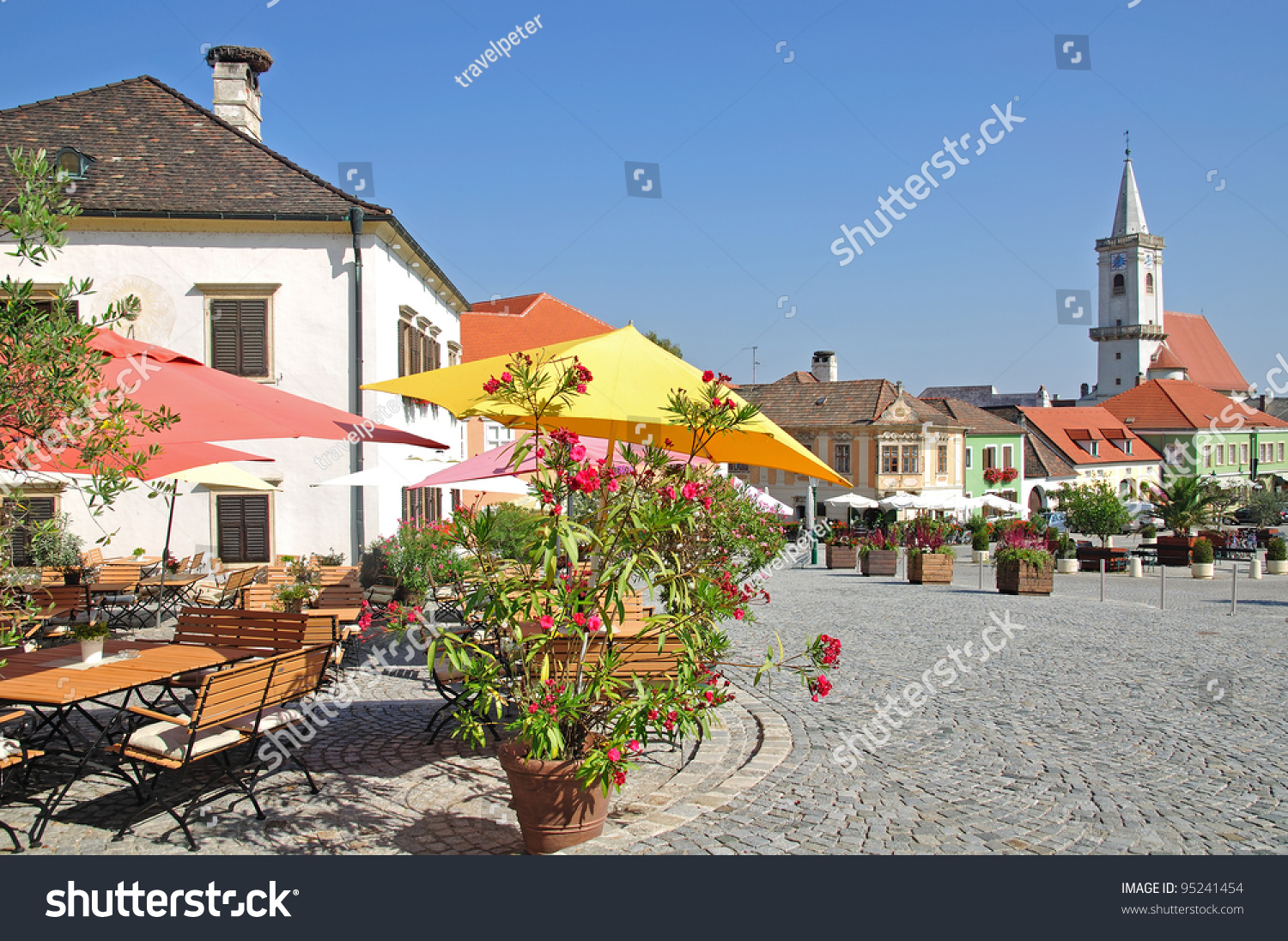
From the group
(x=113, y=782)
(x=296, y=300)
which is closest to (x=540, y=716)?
(x=113, y=782)

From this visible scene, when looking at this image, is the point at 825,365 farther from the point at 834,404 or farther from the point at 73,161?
the point at 73,161

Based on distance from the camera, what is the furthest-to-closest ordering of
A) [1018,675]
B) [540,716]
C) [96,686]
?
1. [1018,675]
2. [96,686]
3. [540,716]

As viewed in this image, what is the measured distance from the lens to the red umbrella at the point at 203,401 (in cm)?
581

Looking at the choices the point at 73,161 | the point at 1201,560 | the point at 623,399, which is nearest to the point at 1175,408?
the point at 1201,560

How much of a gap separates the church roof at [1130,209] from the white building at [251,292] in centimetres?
10399

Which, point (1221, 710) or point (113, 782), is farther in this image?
point (1221, 710)

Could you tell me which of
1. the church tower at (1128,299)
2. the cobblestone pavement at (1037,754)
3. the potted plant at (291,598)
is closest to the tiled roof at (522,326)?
the potted plant at (291,598)

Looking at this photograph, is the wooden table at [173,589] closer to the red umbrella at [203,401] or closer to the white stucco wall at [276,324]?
the white stucco wall at [276,324]

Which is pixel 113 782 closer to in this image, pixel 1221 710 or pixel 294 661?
pixel 294 661

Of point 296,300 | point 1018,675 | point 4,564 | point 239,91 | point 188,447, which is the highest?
point 239,91

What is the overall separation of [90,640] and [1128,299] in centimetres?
11333

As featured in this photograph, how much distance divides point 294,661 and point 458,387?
1.97m

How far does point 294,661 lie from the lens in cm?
585

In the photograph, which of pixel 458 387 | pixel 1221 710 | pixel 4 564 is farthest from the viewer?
pixel 1221 710
